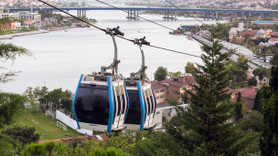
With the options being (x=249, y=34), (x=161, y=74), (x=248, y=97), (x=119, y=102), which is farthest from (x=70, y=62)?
(x=249, y=34)

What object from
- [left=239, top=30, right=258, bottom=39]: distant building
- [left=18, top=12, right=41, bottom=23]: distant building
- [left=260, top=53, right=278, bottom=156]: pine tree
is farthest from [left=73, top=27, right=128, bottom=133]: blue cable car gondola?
[left=18, top=12, right=41, bottom=23]: distant building

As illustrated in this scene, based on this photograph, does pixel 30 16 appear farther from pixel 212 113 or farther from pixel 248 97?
pixel 212 113

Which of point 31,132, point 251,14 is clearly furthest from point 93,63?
point 251,14

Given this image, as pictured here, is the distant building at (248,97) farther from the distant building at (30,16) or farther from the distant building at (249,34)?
the distant building at (30,16)

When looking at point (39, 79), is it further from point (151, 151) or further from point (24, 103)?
point (24, 103)

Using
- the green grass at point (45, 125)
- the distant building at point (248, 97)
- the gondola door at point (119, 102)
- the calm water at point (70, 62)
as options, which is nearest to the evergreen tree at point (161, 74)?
Answer: the calm water at point (70, 62)

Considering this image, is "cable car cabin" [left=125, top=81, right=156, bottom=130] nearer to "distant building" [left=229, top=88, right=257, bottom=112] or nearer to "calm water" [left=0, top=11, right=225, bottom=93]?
"distant building" [left=229, top=88, right=257, bottom=112]
